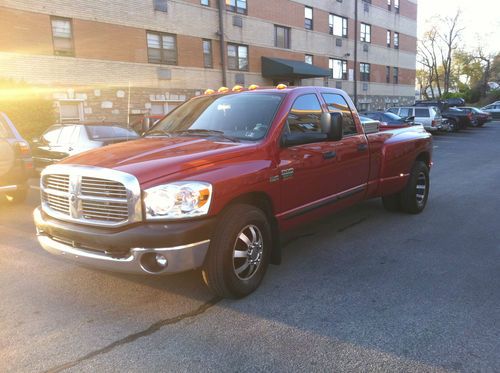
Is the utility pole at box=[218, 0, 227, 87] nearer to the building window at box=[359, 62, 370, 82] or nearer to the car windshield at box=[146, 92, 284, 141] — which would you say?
the building window at box=[359, 62, 370, 82]

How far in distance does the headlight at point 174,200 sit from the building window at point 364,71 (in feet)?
112

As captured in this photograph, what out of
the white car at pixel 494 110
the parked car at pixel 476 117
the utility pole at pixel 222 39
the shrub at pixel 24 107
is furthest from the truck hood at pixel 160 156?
the white car at pixel 494 110

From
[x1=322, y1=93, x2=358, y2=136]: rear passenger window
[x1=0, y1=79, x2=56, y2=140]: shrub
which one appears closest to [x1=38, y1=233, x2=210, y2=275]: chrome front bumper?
[x1=322, y1=93, x2=358, y2=136]: rear passenger window

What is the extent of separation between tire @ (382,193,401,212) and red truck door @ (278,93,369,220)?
4.34ft

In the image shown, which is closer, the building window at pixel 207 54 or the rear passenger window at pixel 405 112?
the building window at pixel 207 54

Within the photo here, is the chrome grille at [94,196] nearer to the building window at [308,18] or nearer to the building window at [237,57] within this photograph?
the building window at [237,57]

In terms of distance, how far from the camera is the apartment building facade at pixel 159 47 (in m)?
Result: 16.6

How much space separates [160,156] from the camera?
11.4 ft

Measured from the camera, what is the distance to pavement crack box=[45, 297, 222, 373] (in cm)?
276

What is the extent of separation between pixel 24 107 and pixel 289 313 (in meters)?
14.1

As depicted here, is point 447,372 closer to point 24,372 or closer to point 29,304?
point 24,372

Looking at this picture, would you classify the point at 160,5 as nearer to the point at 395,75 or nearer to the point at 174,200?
the point at 174,200

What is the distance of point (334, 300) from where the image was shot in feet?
11.9

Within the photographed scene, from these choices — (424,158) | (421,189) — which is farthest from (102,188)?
(424,158)
